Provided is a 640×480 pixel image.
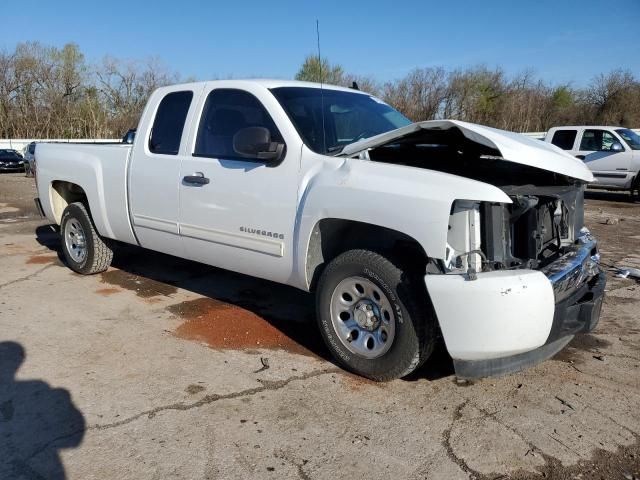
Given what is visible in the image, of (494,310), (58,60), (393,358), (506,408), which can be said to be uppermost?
(58,60)

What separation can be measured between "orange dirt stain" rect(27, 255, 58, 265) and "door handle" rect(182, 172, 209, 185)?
3528 millimetres

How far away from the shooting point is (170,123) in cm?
493

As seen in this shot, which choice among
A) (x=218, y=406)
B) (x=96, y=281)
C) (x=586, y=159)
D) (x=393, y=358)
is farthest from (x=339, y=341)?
(x=586, y=159)

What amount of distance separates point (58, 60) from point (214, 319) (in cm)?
4611

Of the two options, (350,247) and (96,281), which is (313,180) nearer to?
(350,247)

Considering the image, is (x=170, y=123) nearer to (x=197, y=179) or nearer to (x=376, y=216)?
(x=197, y=179)

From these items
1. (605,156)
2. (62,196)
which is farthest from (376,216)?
(605,156)

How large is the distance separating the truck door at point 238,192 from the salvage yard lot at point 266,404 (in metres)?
0.71

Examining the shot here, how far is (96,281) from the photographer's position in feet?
19.8

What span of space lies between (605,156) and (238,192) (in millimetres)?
13258

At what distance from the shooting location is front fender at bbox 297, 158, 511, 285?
3.01 m

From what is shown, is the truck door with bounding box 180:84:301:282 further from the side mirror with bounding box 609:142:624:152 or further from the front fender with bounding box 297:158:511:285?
the side mirror with bounding box 609:142:624:152

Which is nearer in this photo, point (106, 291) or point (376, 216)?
point (376, 216)

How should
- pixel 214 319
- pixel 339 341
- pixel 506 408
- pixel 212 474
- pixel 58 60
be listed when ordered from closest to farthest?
1. pixel 212 474
2. pixel 506 408
3. pixel 339 341
4. pixel 214 319
5. pixel 58 60
